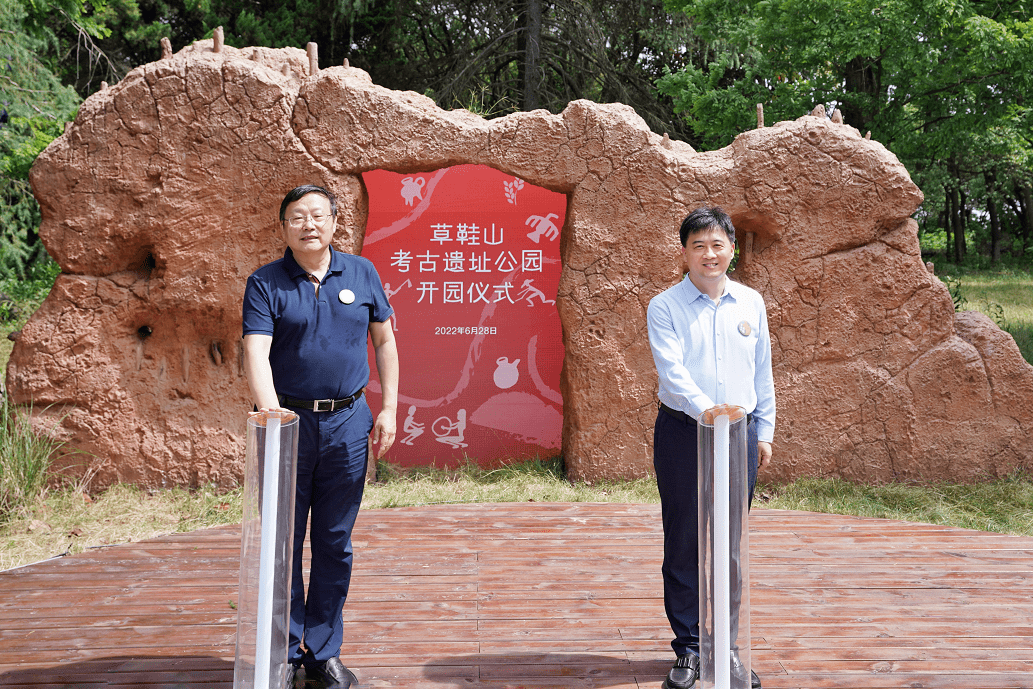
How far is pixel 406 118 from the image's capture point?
5.25 meters

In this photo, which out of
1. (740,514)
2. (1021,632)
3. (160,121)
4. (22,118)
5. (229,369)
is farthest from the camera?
(22,118)

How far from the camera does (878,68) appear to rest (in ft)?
32.1

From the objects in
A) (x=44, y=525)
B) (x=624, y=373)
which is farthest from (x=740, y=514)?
(x=44, y=525)

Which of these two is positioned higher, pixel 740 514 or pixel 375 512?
pixel 740 514

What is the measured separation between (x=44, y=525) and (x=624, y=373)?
3.57 metres

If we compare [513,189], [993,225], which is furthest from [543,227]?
[993,225]

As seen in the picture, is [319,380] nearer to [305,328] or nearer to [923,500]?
[305,328]

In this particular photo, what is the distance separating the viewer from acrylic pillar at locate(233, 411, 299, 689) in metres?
2.07

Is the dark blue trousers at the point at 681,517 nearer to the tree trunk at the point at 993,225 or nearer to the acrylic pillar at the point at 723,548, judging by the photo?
the acrylic pillar at the point at 723,548

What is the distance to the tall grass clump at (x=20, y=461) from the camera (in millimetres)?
4746

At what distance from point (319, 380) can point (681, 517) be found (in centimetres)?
121

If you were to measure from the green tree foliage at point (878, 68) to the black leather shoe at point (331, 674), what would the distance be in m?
7.39

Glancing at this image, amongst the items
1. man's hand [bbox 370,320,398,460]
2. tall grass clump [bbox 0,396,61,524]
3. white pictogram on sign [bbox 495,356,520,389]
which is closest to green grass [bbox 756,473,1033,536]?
white pictogram on sign [bbox 495,356,520,389]

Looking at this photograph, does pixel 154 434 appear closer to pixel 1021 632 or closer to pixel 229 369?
pixel 229 369
